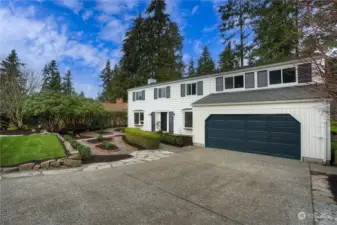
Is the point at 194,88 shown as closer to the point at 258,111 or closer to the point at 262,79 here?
the point at 262,79

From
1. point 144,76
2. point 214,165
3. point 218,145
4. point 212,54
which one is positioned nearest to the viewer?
point 214,165

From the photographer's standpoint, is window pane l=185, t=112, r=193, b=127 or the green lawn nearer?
the green lawn

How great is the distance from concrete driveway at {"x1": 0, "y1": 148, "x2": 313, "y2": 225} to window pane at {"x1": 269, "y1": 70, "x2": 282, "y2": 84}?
5.43m

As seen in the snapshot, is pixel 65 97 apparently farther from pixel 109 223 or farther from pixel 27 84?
pixel 109 223

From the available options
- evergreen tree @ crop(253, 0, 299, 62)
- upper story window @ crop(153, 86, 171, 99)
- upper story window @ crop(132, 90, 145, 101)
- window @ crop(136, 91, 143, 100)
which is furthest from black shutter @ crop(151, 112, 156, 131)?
evergreen tree @ crop(253, 0, 299, 62)

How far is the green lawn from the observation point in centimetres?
658

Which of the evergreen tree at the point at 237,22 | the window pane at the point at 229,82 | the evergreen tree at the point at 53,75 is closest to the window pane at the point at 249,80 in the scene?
the window pane at the point at 229,82

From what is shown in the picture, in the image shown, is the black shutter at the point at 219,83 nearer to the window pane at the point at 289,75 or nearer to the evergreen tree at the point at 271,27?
the window pane at the point at 289,75

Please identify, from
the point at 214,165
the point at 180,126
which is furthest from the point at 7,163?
the point at 180,126

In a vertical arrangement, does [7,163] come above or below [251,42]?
below

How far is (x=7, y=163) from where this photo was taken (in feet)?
20.4

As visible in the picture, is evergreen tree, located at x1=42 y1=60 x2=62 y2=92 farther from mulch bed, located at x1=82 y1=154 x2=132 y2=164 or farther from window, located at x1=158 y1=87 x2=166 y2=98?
mulch bed, located at x1=82 y1=154 x2=132 y2=164

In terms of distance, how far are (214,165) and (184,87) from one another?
840cm

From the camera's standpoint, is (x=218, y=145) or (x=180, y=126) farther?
(x=180, y=126)
